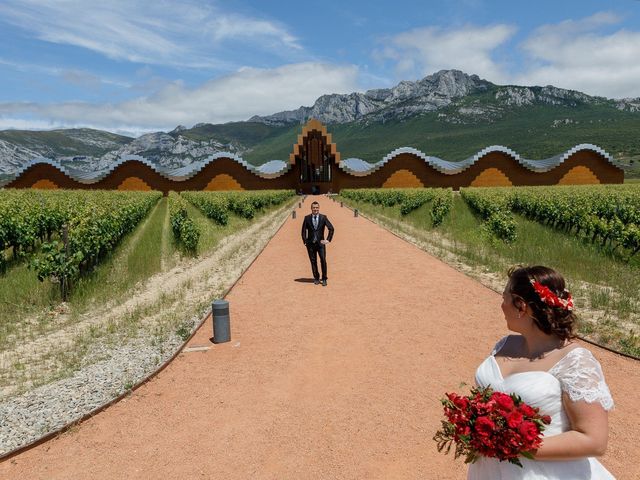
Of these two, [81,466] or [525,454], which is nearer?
[525,454]

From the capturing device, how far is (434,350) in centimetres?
691

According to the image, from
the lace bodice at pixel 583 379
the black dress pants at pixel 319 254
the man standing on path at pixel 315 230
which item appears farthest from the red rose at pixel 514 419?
the black dress pants at pixel 319 254

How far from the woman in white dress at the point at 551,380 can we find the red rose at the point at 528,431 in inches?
5.8

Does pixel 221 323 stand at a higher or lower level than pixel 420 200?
lower

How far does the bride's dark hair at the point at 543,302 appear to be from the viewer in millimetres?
2162

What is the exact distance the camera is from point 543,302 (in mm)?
2195

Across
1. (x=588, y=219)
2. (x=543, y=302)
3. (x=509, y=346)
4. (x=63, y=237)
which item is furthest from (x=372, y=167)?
(x=543, y=302)

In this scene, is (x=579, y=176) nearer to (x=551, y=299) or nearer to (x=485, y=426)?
(x=551, y=299)

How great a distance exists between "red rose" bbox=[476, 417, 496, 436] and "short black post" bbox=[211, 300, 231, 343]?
19.3 feet

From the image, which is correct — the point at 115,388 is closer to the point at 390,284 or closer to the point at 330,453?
the point at 330,453

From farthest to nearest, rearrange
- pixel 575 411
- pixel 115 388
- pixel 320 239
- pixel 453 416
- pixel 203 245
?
pixel 203 245 → pixel 320 239 → pixel 115 388 → pixel 453 416 → pixel 575 411

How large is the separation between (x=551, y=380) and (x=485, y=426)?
0.39 m

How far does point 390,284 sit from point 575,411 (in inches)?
365

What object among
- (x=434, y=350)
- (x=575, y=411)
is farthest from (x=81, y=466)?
(x=434, y=350)
